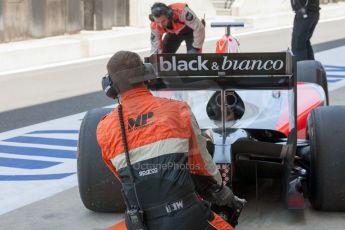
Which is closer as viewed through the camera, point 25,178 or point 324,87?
point 25,178

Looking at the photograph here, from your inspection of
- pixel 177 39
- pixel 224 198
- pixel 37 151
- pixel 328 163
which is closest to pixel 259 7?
pixel 177 39

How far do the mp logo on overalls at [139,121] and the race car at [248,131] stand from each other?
4.52 feet

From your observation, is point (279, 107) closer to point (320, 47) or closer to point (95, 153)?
point (95, 153)

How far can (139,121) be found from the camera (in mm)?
3717

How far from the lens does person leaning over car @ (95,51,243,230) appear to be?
143 inches

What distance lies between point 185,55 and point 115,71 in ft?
6.09

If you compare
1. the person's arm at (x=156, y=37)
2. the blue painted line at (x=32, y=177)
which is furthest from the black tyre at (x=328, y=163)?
the person's arm at (x=156, y=37)

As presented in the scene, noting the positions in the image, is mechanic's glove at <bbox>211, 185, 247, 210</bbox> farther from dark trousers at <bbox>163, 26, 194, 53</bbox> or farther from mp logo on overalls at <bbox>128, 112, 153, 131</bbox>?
dark trousers at <bbox>163, 26, 194, 53</bbox>

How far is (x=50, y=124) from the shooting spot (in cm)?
948

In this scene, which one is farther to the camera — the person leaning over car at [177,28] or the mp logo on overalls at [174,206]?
the person leaning over car at [177,28]

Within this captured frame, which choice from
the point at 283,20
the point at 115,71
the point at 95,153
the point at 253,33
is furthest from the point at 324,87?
the point at 283,20

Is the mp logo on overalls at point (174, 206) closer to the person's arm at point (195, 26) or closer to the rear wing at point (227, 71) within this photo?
the rear wing at point (227, 71)

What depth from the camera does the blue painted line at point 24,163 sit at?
7355mm

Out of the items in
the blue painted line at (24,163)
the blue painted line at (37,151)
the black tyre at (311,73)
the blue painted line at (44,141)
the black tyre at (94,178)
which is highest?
the black tyre at (311,73)
